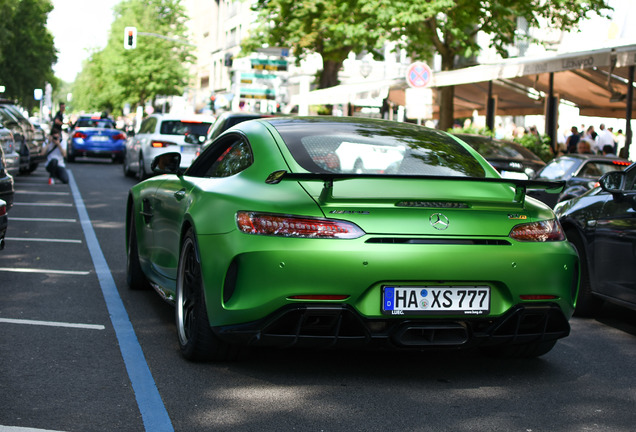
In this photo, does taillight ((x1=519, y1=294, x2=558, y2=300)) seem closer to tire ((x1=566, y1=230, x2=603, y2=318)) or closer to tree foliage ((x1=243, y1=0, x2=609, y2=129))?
tire ((x1=566, y1=230, x2=603, y2=318))

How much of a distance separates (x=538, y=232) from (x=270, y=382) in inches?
62.2

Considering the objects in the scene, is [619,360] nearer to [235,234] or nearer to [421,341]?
[421,341]

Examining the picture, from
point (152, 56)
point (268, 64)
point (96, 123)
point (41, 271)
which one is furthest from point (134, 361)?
point (152, 56)

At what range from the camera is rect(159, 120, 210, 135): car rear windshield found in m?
23.4

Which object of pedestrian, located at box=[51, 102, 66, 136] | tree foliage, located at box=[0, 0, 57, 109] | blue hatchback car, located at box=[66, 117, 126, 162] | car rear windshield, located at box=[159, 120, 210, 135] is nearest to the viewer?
pedestrian, located at box=[51, 102, 66, 136]

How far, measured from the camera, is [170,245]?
672 cm

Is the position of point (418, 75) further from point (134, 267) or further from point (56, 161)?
point (134, 267)

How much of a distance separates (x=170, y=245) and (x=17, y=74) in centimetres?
7104

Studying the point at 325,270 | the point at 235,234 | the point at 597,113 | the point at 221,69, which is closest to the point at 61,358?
the point at 235,234

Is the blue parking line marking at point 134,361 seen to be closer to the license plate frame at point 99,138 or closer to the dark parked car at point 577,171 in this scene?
the dark parked car at point 577,171

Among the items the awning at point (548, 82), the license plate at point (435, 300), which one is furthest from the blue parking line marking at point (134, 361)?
the awning at point (548, 82)

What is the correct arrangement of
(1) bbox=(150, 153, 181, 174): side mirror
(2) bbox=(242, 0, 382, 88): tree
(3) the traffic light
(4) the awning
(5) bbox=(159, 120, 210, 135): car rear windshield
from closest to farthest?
(1) bbox=(150, 153, 181, 174): side mirror
(4) the awning
(5) bbox=(159, 120, 210, 135): car rear windshield
(2) bbox=(242, 0, 382, 88): tree
(3) the traffic light

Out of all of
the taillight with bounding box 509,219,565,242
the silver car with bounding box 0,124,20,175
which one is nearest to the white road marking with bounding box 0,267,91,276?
the taillight with bounding box 509,219,565,242

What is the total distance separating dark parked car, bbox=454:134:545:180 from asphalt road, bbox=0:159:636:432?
966cm
